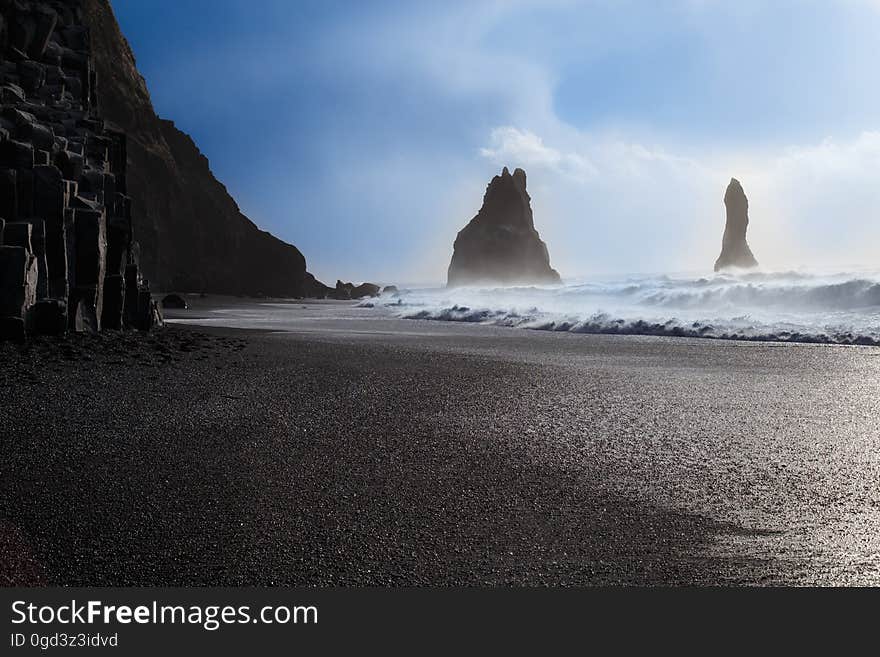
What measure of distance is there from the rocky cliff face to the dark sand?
4339 centimetres

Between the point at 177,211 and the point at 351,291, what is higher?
the point at 177,211

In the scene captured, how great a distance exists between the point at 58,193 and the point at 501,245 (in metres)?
108

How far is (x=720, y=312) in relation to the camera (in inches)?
828

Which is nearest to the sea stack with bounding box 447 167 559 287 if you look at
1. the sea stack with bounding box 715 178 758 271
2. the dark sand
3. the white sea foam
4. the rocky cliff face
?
the sea stack with bounding box 715 178 758 271

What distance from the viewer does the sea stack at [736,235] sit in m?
97.6

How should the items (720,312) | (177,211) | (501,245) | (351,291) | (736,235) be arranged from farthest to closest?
(501,245)
(736,235)
(351,291)
(177,211)
(720,312)

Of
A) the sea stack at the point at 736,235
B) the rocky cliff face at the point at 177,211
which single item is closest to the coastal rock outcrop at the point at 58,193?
the rocky cliff face at the point at 177,211

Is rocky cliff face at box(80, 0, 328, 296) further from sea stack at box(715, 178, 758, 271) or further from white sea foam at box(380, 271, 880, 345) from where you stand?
sea stack at box(715, 178, 758, 271)

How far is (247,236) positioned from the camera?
7738 cm

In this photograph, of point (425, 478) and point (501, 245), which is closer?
point (425, 478)

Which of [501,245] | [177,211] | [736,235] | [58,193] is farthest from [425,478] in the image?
[501,245]

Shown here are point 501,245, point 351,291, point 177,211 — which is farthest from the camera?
point 501,245

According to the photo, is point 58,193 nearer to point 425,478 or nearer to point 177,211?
point 425,478

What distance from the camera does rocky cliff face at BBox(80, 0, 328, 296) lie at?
52.1m
